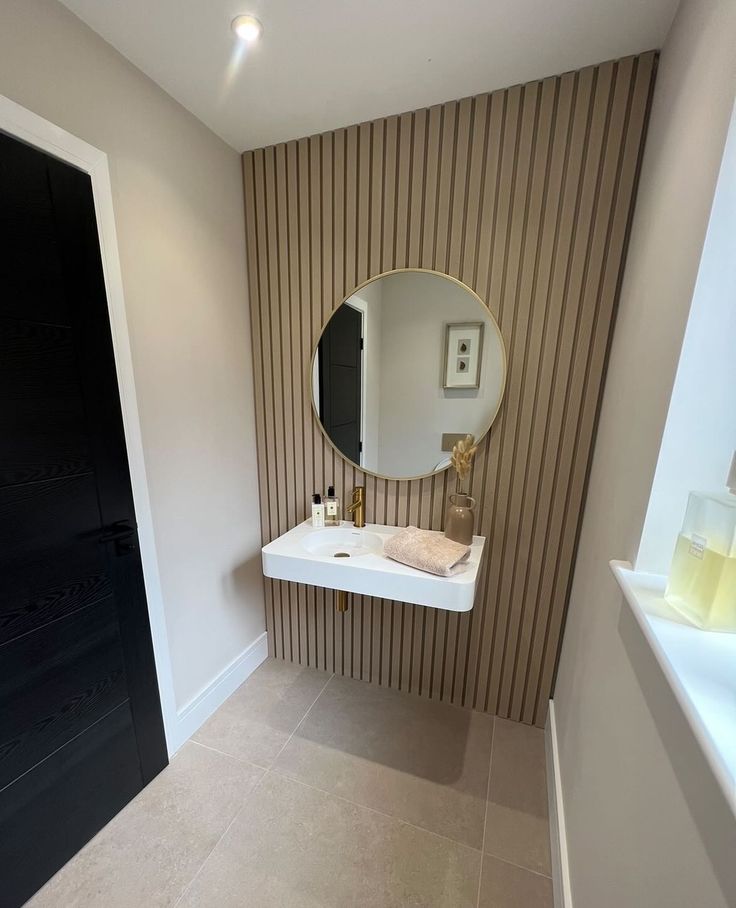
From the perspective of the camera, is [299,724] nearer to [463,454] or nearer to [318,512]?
[318,512]

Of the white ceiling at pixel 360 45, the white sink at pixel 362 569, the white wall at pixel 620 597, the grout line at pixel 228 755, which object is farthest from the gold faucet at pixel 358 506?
the white ceiling at pixel 360 45

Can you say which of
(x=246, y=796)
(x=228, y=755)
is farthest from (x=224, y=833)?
(x=228, y=755)

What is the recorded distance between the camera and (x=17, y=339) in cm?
98

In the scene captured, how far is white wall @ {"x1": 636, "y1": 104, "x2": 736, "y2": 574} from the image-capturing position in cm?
69

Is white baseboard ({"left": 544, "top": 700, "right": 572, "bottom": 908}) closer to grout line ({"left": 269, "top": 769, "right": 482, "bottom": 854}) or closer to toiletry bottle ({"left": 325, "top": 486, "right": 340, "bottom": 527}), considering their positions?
grout line ({"left": 269, "top": 769, "right": 482, "bottom": 854})

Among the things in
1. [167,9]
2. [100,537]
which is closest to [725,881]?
[100,537]

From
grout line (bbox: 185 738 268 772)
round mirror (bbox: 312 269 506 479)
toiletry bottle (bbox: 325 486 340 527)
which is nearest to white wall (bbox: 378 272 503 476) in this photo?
round mirror (bbox: 312 269 506 479)

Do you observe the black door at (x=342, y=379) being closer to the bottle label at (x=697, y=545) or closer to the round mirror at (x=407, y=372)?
the round mirror at (x=407, y=372)

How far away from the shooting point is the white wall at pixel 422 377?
4.84 ft

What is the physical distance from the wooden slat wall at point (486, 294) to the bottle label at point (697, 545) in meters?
0.77

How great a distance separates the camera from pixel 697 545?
682 mm

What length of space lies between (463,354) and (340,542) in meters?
0.98

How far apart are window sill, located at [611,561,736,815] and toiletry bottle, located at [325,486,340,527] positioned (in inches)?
46.4

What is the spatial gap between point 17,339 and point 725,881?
5.35 ft
